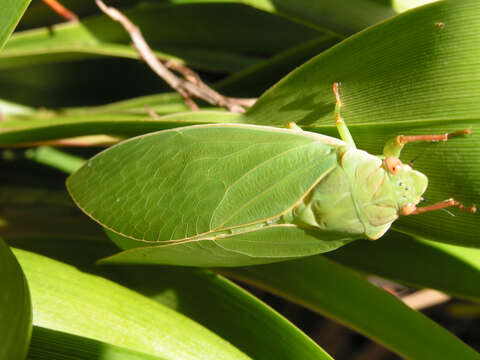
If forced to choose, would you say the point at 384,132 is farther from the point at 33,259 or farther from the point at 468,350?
the point at 33,259

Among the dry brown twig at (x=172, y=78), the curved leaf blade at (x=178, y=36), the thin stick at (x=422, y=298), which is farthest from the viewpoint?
the thin stick at (x=422, y=298)

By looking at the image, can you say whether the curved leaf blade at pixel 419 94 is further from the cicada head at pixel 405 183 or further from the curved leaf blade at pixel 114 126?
the curved leaf blade at pixel 114 126

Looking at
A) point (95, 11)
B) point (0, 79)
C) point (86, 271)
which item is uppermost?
point (95, 11)

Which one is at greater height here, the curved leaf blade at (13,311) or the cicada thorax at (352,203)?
the cicada thorax at (352,203)

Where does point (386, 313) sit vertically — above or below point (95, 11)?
below

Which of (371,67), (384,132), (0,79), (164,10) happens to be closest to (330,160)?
(384,132)

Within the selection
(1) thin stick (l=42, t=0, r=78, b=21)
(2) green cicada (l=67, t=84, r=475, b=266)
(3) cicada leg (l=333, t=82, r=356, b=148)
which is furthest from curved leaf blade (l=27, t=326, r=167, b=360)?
(1) thin stick (l=42, t=0, r=78, b=21)

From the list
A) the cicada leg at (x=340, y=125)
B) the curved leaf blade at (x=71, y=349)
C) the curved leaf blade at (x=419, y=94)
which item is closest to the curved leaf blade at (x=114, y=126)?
the curved leaf blade at (x=419, y=94)
